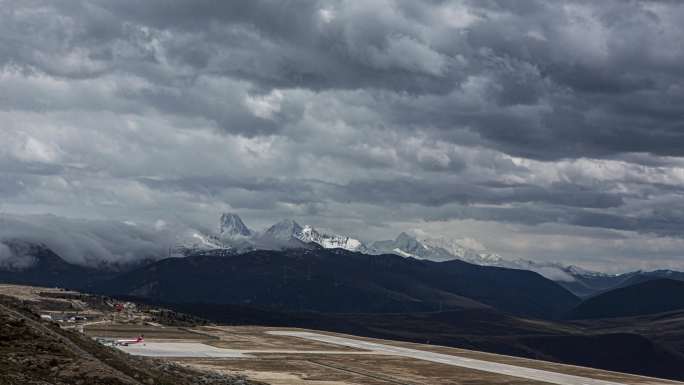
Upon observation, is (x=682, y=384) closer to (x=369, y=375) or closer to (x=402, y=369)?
(x=402, y=369)

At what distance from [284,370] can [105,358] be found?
270 ft

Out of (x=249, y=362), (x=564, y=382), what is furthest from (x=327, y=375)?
(x=564, y=382)

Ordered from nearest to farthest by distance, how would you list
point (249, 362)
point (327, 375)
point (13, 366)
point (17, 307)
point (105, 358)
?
point (13, 366) < point (105, 358) < point (17, 307) < point (327, 375) < point (249, 362)

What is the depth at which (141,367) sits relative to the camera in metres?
101

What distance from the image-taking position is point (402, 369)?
192 metres

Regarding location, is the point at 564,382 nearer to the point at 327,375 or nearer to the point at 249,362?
the point at 327,375

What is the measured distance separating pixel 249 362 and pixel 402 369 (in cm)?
3630

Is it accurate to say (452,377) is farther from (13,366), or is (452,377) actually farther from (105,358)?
(13,366)

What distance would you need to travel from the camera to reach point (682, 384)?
199 metres

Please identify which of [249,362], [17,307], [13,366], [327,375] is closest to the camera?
[13,366]

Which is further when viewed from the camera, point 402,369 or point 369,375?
point 402,369

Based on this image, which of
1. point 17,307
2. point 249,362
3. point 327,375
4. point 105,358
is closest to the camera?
point 105,358

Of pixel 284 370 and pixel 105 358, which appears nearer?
pixel 105 358

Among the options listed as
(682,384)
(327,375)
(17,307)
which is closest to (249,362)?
(327,375)
